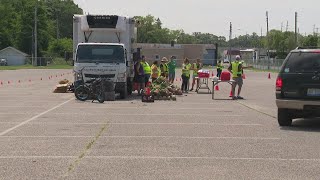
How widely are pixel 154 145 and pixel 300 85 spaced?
171 inches

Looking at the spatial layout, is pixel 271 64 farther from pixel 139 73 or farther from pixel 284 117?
pixel 284 117

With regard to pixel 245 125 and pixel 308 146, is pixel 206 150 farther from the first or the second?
pixel 245 125

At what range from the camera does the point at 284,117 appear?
13555 millimetres

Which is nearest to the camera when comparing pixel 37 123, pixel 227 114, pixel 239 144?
pixel 239 144

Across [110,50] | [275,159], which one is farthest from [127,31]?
[275,159]

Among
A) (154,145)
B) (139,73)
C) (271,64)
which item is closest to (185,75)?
(139,73)

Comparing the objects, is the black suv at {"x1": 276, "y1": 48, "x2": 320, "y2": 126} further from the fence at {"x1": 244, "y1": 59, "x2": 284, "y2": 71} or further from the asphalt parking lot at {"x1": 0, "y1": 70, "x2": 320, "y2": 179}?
the fence at {"x1": 244, "y1": 59, "x2": 284, "y2": 71}

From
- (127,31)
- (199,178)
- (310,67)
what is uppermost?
(127,31)

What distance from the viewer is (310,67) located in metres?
13.2

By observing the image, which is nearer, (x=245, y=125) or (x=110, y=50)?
(x=245, y=125)

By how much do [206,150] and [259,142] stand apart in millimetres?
1481

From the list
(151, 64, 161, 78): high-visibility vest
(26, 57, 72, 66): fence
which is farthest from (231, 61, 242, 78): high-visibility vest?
(26, 57, 72, 66): fence

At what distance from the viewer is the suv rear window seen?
13.2 metres

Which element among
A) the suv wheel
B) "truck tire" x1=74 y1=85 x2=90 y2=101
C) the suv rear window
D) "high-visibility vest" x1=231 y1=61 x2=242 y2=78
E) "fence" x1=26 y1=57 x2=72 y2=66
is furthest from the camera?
"fence" x1=26 y1=57 x2=72 y2=66
